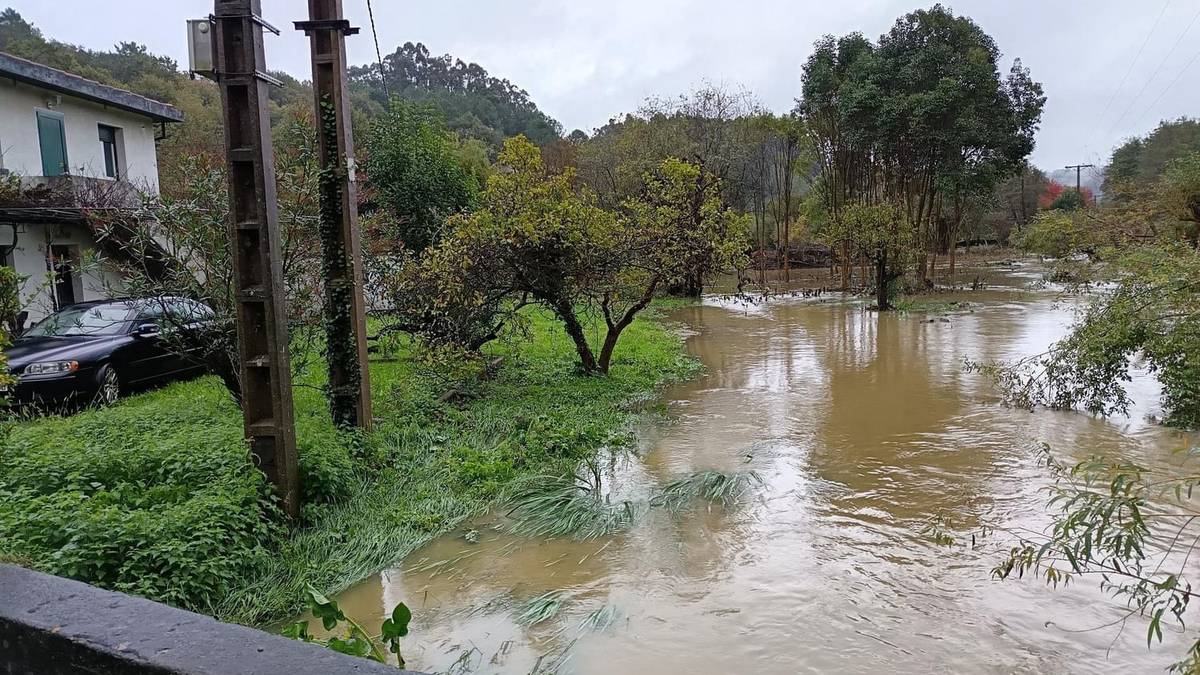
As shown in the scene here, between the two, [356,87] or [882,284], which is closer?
[882,284]

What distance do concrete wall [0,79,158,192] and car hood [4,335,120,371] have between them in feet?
13.1

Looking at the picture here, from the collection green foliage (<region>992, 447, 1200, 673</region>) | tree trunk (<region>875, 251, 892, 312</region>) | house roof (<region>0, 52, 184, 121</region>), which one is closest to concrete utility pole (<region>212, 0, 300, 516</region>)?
green foliage (<region>992, 447, 1200, 673</region>)

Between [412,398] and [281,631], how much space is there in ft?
17.7

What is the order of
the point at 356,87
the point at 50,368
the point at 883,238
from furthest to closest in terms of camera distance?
the point at 356,87, the point at 883,238, the point at 50,368

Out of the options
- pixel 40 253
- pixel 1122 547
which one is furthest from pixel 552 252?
pixel 40 253

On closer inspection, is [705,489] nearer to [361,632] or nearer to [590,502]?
[590,502]

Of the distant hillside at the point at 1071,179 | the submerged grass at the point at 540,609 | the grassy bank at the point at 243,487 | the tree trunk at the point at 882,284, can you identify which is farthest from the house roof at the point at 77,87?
the distant hillside at the point at 1071,179

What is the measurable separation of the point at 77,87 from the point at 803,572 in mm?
17401

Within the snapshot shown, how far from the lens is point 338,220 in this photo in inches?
268

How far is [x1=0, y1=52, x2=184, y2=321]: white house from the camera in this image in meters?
14.3

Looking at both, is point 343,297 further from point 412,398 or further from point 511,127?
point 511,127

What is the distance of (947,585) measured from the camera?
5.11m

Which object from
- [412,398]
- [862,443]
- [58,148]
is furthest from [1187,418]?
[58,148]

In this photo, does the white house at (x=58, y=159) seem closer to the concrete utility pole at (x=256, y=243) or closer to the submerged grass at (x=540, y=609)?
the concrete utility pole at (x=256, y=243)
